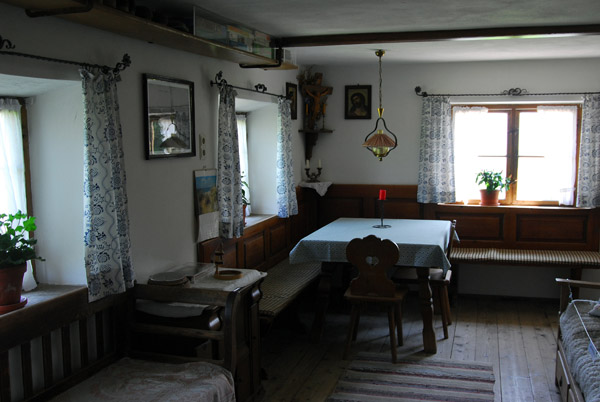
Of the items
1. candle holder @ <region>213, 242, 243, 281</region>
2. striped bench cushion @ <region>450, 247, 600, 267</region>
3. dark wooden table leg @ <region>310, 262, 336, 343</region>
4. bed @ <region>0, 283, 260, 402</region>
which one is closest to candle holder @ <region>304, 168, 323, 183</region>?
striped bench cushion @ <region>450, 247, 600, 267</region>

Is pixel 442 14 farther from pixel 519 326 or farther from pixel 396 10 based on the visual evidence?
A: pixel 519 326

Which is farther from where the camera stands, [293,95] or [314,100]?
[314,100]

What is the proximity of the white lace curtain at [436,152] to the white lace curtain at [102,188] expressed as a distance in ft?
12.2

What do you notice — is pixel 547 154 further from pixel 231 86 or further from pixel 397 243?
pixel 231 86

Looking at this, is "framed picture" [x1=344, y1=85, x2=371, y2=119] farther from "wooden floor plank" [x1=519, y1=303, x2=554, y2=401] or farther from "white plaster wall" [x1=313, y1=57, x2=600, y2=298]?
"wooden floor plank" [x1=519, y1=303, x2=554, y2=401]

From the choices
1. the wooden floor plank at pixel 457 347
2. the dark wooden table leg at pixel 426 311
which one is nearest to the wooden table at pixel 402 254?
the dark wooden table leg at pixel 426 311

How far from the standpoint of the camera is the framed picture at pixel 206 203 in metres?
4.07

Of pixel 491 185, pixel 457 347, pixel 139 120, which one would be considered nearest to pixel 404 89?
pixel 491 185

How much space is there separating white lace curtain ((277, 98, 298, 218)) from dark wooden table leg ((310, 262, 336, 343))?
0.99m

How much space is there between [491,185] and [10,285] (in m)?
4.67

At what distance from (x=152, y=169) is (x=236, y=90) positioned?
4.24 feet

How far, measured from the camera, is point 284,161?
5.46m

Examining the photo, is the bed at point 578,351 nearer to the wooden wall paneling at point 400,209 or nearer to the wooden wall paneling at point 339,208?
the wooden wall paneling at point 400,209

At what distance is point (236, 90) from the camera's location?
4.61 meters
